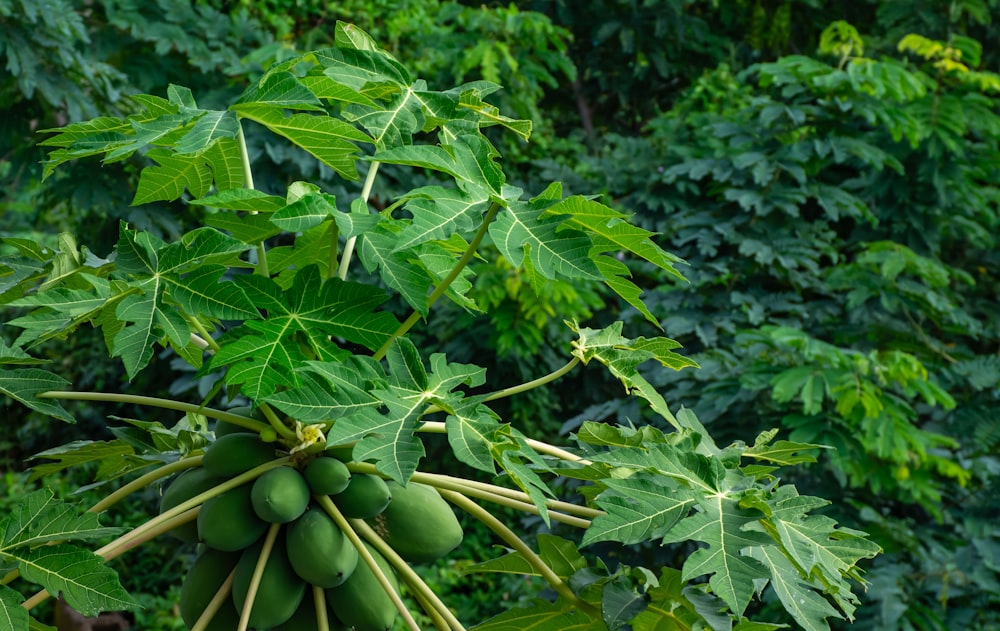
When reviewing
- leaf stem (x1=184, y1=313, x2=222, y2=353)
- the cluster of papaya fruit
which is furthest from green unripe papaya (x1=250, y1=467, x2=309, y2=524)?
leaf stem (x1=184, y1=313, x2=222, y2=353)

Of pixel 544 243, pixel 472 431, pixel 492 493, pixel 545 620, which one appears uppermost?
pixel 544 243

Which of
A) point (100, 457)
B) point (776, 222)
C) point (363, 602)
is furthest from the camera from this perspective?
point (776, 222)

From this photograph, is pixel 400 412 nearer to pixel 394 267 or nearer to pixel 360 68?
pixel 394 267

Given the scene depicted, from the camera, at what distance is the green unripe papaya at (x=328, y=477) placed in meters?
0.76

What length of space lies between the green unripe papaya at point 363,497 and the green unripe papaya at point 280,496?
30mm

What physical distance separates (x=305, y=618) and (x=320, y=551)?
10cm

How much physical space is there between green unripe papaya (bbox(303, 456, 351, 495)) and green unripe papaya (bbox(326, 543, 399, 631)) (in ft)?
0.23

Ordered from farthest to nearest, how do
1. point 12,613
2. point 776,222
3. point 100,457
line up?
point 776,222, point 100,457, point 12,613

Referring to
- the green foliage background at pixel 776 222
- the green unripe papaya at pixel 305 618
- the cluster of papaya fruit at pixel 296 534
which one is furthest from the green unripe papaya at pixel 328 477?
the green foliage background at pixel 776 222

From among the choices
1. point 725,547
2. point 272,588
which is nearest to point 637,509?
point 725,547

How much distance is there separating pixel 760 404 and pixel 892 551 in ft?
1.81

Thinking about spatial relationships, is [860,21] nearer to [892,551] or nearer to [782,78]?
[782,78]

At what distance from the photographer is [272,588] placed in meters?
0.76

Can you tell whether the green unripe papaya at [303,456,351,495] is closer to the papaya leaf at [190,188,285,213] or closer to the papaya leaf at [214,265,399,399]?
the papaya leaf at [214,265,399,399]
